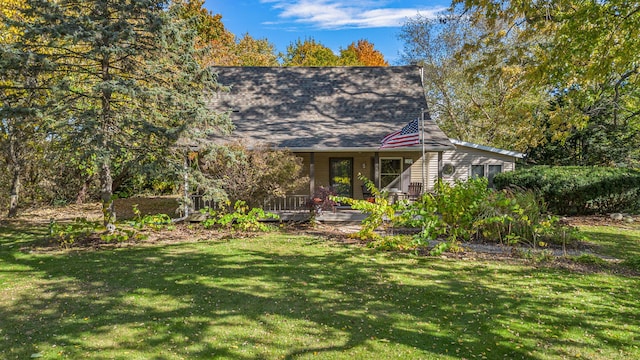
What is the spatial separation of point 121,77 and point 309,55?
3214cm

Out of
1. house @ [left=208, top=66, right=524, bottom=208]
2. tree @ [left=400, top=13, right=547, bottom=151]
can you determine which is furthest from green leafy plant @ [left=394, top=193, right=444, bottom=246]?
tree @ [left=400, top=13, right=547, bottom=151]

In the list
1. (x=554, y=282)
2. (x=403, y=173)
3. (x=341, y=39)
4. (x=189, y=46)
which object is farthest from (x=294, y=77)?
(x=341, y=39)

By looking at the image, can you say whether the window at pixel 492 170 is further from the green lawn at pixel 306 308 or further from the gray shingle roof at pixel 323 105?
the green lawn at pixel 306 308

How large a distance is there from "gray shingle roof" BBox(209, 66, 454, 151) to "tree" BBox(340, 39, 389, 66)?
76.3ft

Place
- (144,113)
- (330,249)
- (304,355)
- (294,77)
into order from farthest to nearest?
(294,77) < (144,113) < (330,249) < (304,355)

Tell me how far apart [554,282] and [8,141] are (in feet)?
56.3

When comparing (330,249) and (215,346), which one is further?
(330,249)

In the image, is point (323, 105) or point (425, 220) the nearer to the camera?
point (425, 220)

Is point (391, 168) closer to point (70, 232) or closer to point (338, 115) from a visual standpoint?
point (338, 115)

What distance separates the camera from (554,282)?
264 inches

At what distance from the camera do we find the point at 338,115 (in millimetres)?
16781

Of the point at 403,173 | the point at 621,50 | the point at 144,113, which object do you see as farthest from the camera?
the point at 403,173

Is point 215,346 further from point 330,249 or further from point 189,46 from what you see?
point 189,46

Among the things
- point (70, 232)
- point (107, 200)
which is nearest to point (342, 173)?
point (107, 200)
